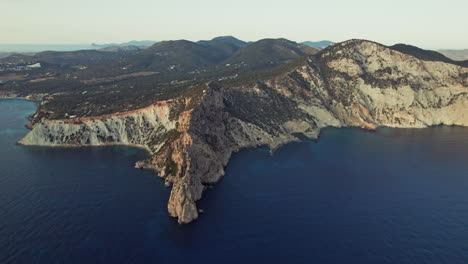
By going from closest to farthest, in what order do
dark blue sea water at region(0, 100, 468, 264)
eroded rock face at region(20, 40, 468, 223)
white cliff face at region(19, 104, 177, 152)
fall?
dark blue sea water at region(0, 100, 468, 264)
eroded rock face at region(20, 40, 468, 223)
white cliff face at region(19, 104, 177, 152)

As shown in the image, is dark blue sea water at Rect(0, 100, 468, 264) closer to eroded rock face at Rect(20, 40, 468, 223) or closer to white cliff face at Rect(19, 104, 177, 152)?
eroded rock face at Rect(20, 40, 468, 223)

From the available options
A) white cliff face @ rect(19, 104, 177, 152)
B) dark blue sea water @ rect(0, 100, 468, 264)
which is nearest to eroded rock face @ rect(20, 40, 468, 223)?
white cliff face @ rect(19, 104, 177, 152)

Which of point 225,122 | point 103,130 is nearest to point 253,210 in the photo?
point 225,122

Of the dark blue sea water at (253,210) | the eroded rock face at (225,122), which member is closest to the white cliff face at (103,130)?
the eroded rock face at (225,122)

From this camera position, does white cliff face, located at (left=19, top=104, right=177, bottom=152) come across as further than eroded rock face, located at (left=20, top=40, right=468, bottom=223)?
Yes

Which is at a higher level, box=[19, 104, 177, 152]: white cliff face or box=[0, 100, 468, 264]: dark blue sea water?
box=[19, 104, 177, 152]: white cliff face

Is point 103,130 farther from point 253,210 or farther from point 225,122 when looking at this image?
point 253,210

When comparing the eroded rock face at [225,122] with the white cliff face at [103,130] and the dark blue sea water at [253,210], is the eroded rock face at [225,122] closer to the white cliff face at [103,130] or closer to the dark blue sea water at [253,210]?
the white cliff face at [103,130]
